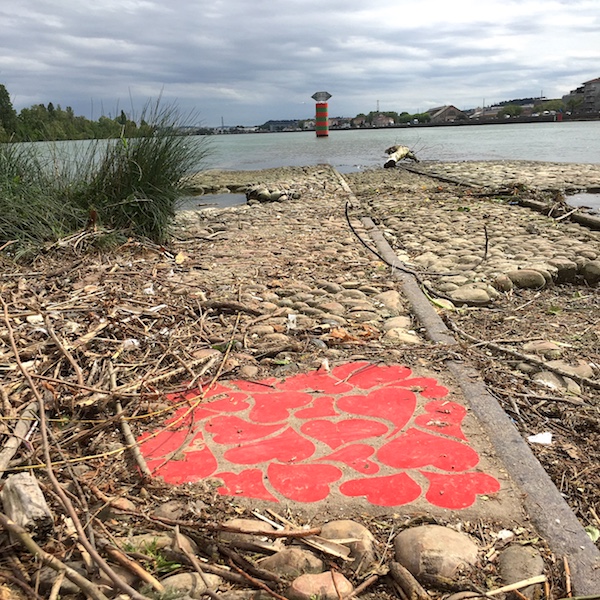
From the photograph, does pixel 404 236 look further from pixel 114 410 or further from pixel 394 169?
pixel 394 169

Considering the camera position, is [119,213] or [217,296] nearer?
[217,296]

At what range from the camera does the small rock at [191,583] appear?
4.28 feet

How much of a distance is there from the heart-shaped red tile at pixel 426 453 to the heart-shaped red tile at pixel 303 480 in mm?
212

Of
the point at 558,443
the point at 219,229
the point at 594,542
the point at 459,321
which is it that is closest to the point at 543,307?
the point at 459,321

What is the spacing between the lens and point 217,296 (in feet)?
11.8

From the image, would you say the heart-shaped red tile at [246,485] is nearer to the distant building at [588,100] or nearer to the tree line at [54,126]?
the tree line at [54,126]

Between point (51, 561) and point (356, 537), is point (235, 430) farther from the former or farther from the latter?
point (51, 561)

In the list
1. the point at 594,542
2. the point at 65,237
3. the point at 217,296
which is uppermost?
the point at 65,237

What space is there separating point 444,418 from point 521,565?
0.78 meters

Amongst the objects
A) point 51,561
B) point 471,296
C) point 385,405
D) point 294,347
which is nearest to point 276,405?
point 385,405

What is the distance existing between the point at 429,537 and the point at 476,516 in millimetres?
214

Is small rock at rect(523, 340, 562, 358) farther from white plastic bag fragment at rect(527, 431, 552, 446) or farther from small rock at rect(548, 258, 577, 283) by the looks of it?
small rock at rect(548, 258, 577, 283)

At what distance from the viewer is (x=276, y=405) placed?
232 cm

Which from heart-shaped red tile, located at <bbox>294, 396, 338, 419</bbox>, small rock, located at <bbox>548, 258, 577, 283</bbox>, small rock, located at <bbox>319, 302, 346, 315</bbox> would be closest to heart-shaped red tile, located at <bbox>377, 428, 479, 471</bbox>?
heart-shaped red tile, located at <bbox>294, 396, 338, 419</bbox>
